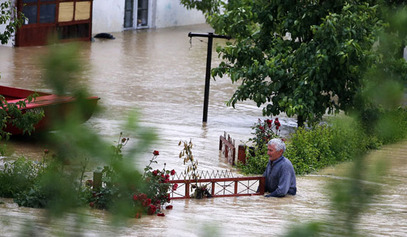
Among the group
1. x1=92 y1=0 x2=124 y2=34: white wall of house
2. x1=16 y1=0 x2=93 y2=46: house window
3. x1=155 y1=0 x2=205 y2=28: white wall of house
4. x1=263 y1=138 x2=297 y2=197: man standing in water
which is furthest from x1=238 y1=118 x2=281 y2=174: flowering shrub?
x1=155 y1=0 x2=205 y2=28: white wall of house

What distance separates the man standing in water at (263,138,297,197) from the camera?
9.88 meters

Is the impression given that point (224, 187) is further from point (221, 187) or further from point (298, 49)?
point (298, 49)

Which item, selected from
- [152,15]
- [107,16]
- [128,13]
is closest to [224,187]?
[107,16]

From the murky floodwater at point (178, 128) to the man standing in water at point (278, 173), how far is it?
0.74 ft

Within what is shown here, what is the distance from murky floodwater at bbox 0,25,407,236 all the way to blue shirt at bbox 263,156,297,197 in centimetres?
21

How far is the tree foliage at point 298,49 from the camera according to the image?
523 inches

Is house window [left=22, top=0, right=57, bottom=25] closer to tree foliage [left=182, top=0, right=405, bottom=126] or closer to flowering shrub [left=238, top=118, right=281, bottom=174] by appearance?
tree foliage [left=182, top=0, right=405, bottom=126]

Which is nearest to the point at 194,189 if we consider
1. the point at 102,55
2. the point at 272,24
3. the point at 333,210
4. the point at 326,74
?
the point at 326,74

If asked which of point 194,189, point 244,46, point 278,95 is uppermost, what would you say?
point 244,46

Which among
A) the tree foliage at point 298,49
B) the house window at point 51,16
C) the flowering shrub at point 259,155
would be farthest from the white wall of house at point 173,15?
the flowering shrub at point 259,155

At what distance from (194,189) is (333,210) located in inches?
348

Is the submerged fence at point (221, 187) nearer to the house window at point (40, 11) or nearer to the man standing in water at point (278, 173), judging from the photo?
the man standing in water at point (278, 173)

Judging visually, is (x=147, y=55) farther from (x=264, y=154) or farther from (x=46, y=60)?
(x=46, y=60)

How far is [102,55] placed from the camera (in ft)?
88.5
